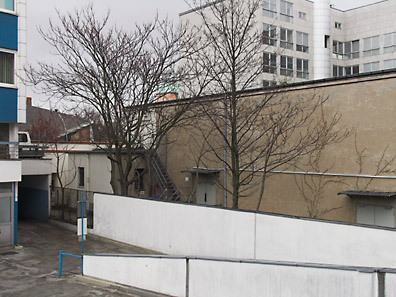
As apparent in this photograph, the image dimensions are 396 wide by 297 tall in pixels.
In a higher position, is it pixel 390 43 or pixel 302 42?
pixel 390 43

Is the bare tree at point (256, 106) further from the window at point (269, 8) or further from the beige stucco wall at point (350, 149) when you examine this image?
the window at point (269, 8)

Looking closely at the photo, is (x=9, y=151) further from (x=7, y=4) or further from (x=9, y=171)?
(x=7, y=4)

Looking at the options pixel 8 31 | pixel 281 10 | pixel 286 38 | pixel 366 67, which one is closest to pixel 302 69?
pixel 286 38

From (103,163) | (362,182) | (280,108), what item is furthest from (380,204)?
(103,163)

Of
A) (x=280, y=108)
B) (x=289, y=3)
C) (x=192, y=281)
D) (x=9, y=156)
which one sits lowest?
(x=192, y=281)

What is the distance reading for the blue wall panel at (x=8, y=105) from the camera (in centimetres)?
1772

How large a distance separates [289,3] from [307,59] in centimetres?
Answer: 543

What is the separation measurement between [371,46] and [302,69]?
929 cm

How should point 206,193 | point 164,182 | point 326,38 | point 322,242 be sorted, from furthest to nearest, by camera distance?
point 326,38 → point 164,182 → point 206,193 → point 322,242

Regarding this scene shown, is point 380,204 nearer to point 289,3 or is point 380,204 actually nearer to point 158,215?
point 158,215

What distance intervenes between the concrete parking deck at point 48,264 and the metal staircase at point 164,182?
643cm

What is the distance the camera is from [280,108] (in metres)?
20.1

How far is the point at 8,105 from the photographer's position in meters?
17.9

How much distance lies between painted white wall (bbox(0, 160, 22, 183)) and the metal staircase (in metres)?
9.67
